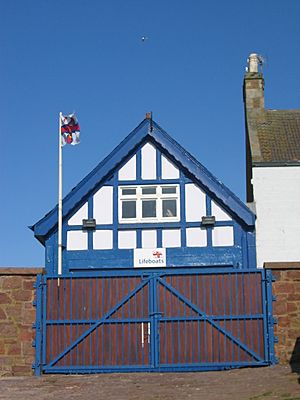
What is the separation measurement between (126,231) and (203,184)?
90.8 inches

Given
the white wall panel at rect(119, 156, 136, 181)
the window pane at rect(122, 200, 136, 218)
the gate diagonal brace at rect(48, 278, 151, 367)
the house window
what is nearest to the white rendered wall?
the house window

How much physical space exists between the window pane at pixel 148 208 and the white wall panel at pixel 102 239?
1.00 meters

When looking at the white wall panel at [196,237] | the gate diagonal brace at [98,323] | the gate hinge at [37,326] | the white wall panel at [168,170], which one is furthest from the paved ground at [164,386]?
the white wall panel at [168,170]

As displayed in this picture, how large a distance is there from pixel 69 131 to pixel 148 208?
9.29ft

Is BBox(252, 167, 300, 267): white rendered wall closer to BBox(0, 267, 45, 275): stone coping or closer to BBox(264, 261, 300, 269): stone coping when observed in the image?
BBox(264, 261, 300, 269): stone coping

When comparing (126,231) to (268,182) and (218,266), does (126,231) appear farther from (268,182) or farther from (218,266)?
(268,182)

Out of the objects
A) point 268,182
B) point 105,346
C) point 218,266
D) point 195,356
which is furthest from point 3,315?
point 268,182

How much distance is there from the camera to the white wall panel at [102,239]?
61.2 ft

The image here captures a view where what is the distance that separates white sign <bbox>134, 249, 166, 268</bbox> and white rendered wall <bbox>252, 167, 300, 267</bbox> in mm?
2913

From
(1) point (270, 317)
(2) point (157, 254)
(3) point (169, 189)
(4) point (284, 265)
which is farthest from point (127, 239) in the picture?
(1) point (270, 317)

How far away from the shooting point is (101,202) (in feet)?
→ 61.9

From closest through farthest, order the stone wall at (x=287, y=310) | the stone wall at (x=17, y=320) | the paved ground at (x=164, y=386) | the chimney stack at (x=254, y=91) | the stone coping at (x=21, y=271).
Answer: the paved ground at (x=164, y=386)
the stone wall at (x=287, y=310)
the stone wall at (x=17, y=320)
the stone coping at (x=21, y=271)
the chimney stack at (x=254, y=91)

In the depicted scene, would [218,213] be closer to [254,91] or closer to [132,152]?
[132,152]

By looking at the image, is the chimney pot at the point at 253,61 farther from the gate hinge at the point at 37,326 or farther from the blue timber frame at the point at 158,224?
the gate hinge at the point at 37,326
